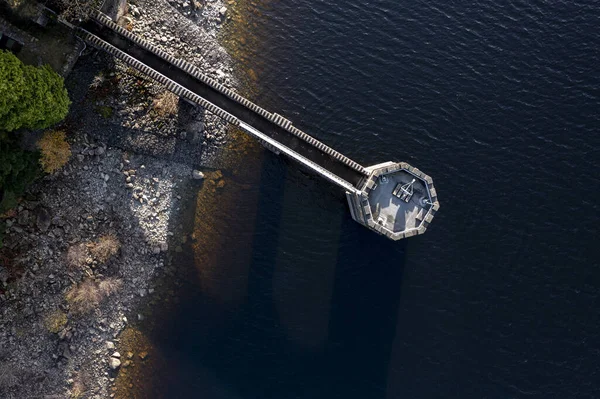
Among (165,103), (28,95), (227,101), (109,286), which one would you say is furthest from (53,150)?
(227,101)

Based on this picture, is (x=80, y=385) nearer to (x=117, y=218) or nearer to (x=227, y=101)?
(x=117, y=218)

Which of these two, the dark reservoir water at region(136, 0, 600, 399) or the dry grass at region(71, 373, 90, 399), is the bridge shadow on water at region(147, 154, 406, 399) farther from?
the dry grass at region(71, 373, 90, 399)

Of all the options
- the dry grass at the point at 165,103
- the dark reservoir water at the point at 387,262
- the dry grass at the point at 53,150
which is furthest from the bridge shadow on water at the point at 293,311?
the dry grass at the point at 53,150

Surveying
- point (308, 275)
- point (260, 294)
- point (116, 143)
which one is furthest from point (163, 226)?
point (308, 275)

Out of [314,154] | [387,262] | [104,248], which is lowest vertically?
[104,248]

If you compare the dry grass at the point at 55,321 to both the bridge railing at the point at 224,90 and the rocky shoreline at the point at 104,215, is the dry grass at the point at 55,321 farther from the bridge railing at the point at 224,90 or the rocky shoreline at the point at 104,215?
the bridge railing at the point at 224,90

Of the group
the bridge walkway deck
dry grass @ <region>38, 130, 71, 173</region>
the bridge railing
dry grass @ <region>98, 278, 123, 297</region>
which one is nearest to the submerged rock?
the bridge walkway deck
